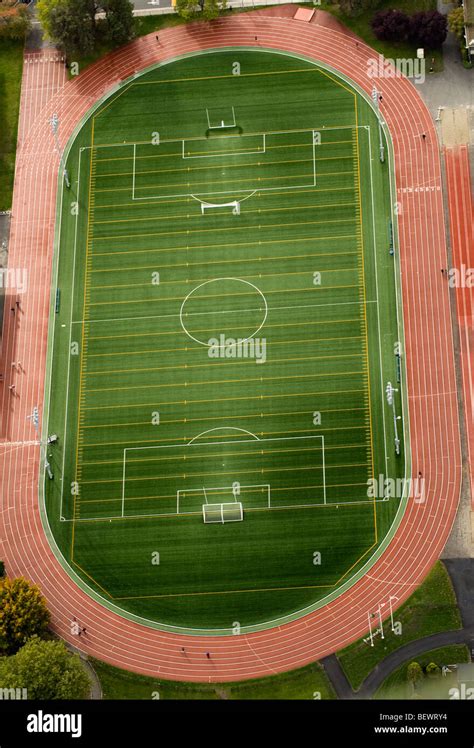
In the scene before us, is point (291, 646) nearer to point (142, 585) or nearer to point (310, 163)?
point (142, 585)

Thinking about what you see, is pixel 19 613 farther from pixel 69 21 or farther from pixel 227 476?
pixel 69 21

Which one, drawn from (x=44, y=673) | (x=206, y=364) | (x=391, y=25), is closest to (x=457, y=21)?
(x=391, y=25)

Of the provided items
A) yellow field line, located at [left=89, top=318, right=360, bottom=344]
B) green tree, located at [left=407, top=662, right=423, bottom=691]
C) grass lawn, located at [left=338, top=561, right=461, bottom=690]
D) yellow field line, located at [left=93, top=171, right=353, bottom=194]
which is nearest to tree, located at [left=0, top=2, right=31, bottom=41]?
yellow field line, located at [left=93, top=171, right=353, bottom=194]

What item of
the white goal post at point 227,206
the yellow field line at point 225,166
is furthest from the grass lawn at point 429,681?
the yellow field line at point 225,166

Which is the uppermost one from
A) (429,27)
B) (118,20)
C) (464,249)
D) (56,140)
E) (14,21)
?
(14,21)
